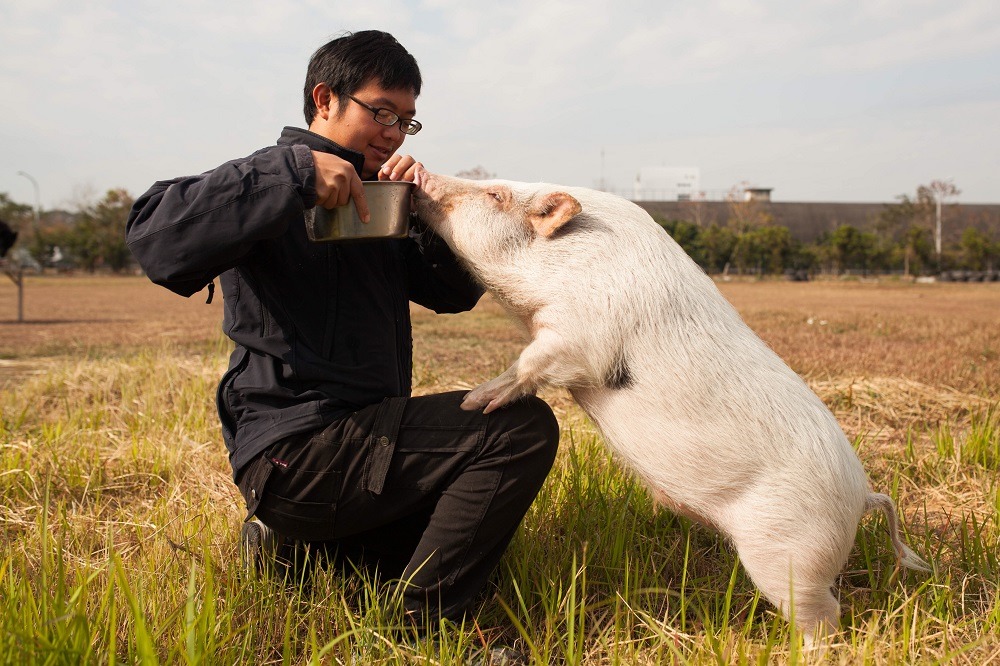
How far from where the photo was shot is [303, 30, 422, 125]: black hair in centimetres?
257

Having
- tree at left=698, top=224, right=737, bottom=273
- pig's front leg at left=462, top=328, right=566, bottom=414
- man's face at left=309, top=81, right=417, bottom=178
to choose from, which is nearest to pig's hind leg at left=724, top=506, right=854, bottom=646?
pig's front leg at left=462, top=328, right=566, bottom=414

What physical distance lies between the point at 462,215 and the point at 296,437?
3.16ft

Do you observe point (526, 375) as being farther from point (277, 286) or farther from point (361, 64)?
point (361, 64)

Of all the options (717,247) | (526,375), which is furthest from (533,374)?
(717,247)

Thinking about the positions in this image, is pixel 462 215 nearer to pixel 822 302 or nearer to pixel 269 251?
pixel 269 251

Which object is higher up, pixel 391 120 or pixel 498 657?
pixel 391 120

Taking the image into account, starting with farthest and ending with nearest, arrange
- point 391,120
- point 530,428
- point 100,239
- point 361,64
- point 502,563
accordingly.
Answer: point 100,239 → point 502,563 → point 391,120 → point 361,64 → point 530,428

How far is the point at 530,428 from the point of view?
2.45 m

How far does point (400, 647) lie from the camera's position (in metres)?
2.25

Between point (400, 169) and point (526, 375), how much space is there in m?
0.90

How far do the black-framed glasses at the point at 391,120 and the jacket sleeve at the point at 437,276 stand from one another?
1.14 ft

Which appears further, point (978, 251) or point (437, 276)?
point (978, 251)

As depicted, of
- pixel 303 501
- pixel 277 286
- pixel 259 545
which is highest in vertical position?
pixel 277 286

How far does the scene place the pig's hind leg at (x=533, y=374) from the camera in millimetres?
2342
